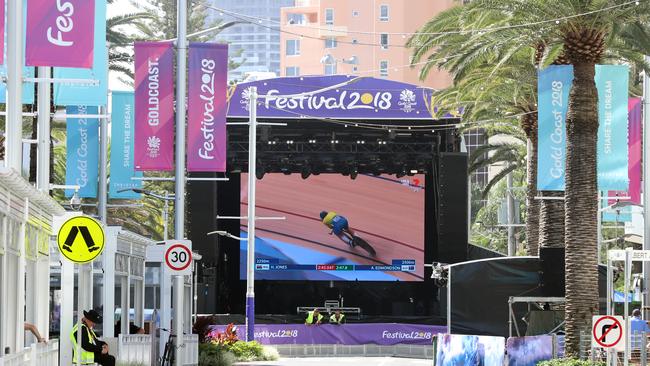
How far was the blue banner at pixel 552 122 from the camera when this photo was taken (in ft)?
117

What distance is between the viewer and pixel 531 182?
168ft

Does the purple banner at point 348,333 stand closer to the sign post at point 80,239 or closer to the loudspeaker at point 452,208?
the loudspeaker at point 452,208

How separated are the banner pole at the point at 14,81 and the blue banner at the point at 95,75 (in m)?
4.74

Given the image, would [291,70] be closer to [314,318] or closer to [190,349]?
[314,318]

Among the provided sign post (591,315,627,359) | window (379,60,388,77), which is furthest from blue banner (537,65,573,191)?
window (379,60,388,77)

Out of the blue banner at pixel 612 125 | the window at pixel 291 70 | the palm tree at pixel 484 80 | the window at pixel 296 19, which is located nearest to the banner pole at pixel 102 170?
the palm tree at pixel 484 80

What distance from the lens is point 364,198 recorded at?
2359 inches

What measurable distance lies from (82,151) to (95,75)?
12.2m

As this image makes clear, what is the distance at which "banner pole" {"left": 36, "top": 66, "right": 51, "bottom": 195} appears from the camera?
87.0ft

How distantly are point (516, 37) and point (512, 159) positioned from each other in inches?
1137

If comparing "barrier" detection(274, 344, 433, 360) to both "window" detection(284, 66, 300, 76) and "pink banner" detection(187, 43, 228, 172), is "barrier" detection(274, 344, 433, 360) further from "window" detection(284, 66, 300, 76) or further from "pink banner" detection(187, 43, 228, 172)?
"window" detection(284, 66, 300, 76)

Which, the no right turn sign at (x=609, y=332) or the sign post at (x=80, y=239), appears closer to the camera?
the sign post at (x=80, y=239)

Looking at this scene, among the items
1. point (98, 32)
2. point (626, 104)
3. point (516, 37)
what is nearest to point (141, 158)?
point (98, 32)

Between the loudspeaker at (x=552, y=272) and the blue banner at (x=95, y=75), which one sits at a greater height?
the blue banner at (x=95, y=75)
